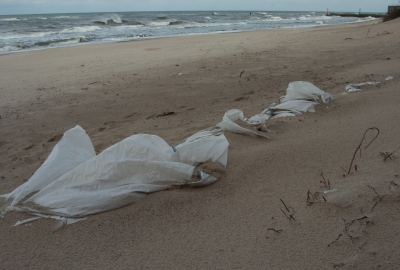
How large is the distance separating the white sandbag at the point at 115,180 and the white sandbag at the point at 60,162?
0.29ft

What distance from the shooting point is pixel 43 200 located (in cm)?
184

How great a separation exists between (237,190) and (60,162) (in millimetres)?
1119

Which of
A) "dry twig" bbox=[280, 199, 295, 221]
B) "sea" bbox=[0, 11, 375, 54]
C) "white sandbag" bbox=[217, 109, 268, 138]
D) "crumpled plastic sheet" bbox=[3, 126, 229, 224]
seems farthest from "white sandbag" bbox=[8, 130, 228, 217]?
"sea" bbox=[0, 11, 375, 54]

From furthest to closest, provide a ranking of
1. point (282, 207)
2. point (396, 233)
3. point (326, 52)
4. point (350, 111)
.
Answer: point (326, 52), point (350, 111), point (282, 207), point (396, 233)

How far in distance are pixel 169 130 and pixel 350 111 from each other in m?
1.65

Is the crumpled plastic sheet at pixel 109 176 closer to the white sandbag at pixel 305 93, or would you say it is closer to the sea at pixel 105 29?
the white sandbag at pixel 305 93

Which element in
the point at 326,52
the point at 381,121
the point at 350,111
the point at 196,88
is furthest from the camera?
the point at 326,52

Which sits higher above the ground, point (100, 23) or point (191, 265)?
point (100, 23)

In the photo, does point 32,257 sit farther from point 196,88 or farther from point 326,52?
point 326,52

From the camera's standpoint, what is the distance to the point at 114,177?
6.16ft

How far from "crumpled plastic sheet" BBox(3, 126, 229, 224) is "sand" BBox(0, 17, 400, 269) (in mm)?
73

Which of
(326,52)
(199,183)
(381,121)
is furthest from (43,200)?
(326,52)

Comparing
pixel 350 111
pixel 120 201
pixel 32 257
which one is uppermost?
pixel 350 111

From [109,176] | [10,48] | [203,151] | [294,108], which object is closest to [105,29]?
[10,48]
